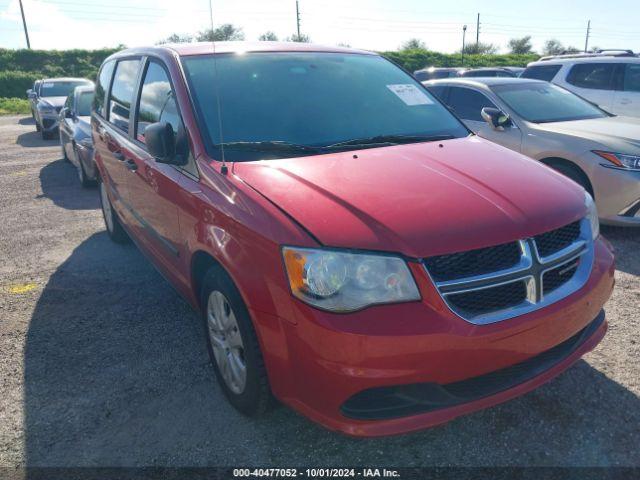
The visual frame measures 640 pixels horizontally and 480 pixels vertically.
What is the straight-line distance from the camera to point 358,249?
6.63 feet

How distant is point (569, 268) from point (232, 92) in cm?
198

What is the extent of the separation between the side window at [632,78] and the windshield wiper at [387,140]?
24.1 ft

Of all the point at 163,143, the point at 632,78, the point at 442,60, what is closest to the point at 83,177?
the point at 163,143

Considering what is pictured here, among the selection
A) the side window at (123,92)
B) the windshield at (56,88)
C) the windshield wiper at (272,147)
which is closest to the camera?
the windshield wiper at (272,147)

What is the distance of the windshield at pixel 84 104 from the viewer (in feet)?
27.6

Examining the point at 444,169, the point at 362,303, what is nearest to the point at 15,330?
the point at 362,303

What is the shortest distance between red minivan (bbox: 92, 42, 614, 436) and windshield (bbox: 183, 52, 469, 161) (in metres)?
0.01

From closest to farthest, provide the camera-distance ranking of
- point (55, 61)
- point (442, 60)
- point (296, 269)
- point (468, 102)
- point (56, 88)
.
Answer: point (296, 269), point (468, 102), point (56, 88), point (55, 61), point (442, 60)

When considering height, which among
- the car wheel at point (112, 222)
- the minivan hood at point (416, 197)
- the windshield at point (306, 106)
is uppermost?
the windshield at point (306, 106)

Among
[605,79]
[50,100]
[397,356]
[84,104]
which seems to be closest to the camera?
[397,356]

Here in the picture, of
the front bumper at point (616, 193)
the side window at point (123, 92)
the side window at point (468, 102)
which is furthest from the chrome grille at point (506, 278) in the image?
the side window at point (468, 102)

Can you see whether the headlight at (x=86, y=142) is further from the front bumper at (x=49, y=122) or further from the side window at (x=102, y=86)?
the front bumper at (x=49, y=122)

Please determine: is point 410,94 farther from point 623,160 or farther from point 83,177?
point 83,177

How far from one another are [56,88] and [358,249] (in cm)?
1601
